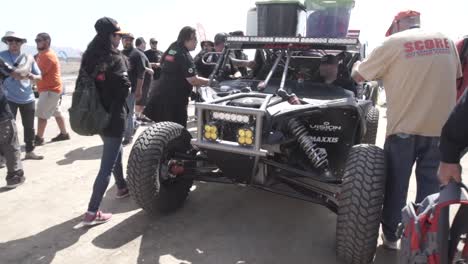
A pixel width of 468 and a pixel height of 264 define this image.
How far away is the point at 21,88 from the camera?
5.93 meters

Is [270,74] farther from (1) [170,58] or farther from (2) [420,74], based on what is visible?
(2) [420,74]

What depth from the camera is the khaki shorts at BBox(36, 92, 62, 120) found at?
677 centimetres

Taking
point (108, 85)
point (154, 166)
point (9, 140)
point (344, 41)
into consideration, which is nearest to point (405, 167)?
point (344, 41)

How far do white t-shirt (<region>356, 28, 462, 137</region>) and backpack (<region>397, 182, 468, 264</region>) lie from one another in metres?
1.13

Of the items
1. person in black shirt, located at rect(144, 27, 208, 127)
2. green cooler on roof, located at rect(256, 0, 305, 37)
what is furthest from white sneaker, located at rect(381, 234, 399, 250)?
green cooler on roof, located at rect(256, 0, 305, 37)

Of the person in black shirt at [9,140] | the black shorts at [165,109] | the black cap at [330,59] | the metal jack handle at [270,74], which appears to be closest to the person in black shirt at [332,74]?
the black cap at [330,59]

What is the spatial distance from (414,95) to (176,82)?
8.86ft

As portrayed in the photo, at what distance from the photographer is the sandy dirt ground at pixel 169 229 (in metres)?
3.37

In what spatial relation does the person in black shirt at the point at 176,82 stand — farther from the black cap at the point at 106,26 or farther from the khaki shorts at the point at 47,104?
the khaki shorts at the point at 47,104

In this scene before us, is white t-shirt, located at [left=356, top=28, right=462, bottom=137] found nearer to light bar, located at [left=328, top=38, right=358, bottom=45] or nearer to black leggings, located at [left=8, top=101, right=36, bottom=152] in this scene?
light bar, located at [left=328, top=38, right=358, bottom=45]

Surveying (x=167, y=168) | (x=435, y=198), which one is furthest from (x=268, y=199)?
(x=435, y=198)

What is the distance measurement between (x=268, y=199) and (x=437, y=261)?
2.76 metres

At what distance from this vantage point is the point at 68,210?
4227mm

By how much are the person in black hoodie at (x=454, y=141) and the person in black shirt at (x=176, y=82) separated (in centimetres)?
308
